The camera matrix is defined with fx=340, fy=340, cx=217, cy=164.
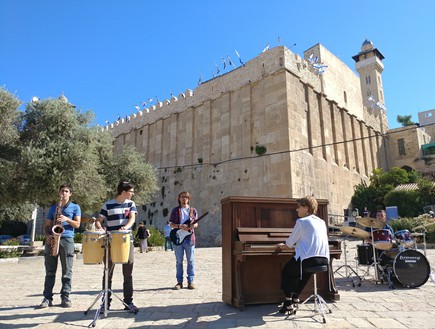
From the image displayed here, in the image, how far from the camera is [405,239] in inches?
254

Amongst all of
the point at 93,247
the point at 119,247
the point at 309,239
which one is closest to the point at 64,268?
the point at 93,247

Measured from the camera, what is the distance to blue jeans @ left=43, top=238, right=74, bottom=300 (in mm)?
4840

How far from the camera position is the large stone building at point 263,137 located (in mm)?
20672

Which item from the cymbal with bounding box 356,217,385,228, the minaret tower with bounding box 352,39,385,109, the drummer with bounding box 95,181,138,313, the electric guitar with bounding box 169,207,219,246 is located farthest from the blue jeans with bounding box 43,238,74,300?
the minaret tower with bounding box 352,39,385,109

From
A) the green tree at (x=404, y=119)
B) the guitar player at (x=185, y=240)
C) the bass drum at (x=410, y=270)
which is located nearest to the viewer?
the bass drum at (x=410, y=270)

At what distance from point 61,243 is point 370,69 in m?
58.9

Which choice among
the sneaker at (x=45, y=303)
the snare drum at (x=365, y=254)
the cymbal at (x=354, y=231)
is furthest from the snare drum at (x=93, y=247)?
the snare drum at (x=365, y=254)

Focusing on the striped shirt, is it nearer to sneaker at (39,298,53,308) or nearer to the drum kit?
sneaker at (39,298,53,308)

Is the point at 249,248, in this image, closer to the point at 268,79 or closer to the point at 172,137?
the point at 268,79

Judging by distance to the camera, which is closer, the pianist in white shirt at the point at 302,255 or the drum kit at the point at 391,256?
the pianist in white shirt at the point at 302,255

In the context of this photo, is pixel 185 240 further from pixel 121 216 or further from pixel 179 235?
pixel 121 216

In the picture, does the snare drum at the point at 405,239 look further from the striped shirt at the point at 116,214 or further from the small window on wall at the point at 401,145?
the small window on wall at the point at 401,145

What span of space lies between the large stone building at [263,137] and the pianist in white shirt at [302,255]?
15.3m

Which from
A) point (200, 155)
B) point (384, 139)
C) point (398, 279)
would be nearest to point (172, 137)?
point (200, 155)
